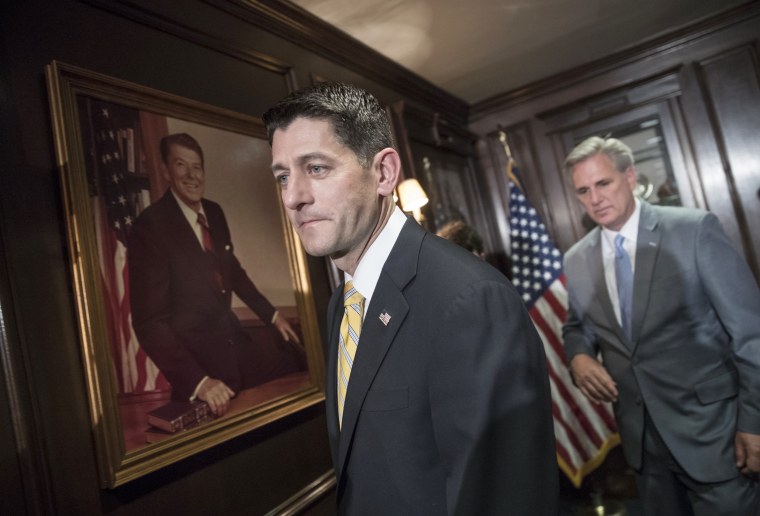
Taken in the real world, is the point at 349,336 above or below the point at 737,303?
above

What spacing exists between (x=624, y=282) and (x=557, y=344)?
1.78 m

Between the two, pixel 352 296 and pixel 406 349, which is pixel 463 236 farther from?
pixel 406 349

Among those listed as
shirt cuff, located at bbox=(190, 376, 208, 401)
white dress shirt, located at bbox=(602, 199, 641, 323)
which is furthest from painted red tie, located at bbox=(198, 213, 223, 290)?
white dress shirt, located at bbox=(602, 199, 641, 323)

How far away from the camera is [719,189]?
4375 mm

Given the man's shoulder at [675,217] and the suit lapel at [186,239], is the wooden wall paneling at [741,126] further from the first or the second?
the suit lapel at [186,239]

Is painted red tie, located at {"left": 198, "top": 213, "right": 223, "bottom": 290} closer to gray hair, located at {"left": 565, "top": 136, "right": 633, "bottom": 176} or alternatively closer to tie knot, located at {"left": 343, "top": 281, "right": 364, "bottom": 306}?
tie knot, located at {"left": 343, "top": 281, "right": 364, "bottom": 306}

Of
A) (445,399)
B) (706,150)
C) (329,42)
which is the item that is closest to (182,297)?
(445,399)

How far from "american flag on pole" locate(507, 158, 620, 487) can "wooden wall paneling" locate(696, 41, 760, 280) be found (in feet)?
5.58

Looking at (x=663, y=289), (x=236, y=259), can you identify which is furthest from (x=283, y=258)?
(x=663, y=289)

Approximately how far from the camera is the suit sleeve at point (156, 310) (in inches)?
66.9

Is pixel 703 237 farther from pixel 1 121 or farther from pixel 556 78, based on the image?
pixel 556 78

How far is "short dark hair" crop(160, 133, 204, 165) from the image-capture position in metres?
1.91

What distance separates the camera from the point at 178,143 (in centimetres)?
198

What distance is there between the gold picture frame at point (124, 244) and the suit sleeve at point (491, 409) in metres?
1.12
